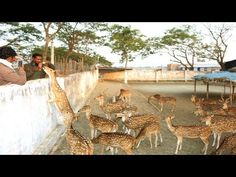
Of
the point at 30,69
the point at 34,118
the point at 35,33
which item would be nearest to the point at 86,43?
the point at 35,33

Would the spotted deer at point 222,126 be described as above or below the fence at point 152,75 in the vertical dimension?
below

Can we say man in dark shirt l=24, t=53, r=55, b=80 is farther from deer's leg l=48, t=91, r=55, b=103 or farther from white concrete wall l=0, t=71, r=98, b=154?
deer's leg l=48, t=91, r=55, b=103

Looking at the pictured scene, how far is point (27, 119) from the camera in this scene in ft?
19.7

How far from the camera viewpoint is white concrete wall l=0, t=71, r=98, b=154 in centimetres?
483

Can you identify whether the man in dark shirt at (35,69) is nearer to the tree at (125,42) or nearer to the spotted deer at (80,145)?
the spotted deer at (80,145)

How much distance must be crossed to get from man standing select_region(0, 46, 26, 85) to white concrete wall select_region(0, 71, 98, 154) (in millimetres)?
119

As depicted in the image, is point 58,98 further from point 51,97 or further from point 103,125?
point 103,125

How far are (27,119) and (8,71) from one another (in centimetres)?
104

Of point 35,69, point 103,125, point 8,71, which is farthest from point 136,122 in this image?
point 8,71

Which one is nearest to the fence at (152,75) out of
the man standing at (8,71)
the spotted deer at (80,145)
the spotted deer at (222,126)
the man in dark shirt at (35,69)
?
the man in dark shirt at (35,69)

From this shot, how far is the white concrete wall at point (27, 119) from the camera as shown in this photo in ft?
15.8

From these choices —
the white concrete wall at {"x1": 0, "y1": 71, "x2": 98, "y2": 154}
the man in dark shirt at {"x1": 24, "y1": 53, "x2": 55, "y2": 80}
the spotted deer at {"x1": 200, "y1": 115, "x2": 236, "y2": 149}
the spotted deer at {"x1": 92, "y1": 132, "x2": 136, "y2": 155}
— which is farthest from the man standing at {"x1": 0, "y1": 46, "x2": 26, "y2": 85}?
the spotted deer at {"x1": 200, "y1": 115, "x2": 236, "y2": 149}

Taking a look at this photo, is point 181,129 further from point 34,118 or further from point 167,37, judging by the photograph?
point 167,37

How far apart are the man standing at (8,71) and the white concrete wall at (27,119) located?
119mm
